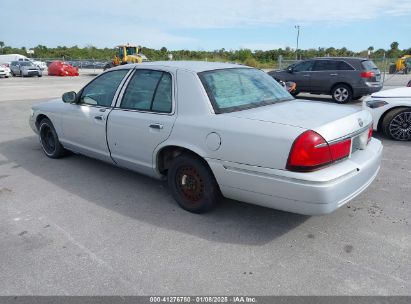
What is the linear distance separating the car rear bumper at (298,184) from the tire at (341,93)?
9.06 meters

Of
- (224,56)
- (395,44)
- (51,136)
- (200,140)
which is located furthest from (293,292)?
(395,44)

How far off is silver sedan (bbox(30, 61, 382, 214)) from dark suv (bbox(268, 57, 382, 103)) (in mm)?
8275

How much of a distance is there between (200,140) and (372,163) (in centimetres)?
165

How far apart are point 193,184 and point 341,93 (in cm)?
968

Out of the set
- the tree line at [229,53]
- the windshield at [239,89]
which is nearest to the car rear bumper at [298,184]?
the windshield at [239,89]

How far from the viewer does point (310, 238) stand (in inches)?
126

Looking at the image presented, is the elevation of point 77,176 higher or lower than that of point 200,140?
lower

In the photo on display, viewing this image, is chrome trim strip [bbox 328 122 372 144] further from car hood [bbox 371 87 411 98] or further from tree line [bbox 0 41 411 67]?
tree line [bbox 0 41 411 67]

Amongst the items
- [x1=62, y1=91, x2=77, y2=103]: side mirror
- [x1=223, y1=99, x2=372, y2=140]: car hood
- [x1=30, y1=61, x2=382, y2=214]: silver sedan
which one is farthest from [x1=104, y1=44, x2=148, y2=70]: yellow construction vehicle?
[x1=223, y1=99, x2=372, y2=140]: car hood

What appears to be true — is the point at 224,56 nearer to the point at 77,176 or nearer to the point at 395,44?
the point at 395,44

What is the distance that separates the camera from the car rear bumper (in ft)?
9.09

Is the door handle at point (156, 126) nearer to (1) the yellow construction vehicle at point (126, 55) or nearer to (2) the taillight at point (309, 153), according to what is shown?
(2) the taillight at point (309, 153)

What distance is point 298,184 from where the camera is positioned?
2785 millimetres

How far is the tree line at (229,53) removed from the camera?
4614 centimetres
